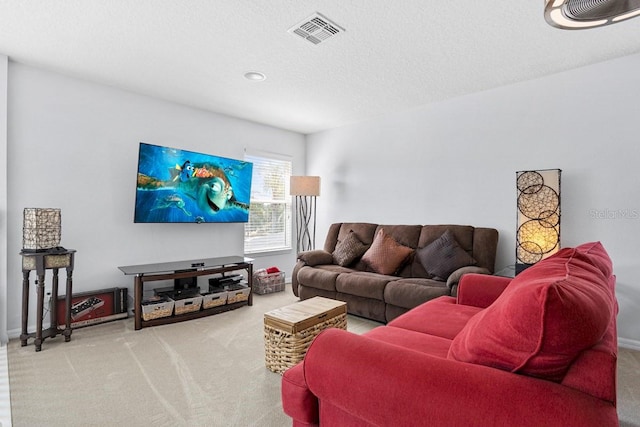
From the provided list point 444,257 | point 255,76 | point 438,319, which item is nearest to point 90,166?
point 255,76

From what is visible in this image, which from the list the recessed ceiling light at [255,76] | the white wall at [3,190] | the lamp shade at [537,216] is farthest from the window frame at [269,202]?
the lamp shade at [537,216]

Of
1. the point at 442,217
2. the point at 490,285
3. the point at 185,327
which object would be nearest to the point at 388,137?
the point at 442,217

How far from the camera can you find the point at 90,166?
3352 millimetres

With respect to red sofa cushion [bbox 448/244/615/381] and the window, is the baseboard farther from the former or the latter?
the window

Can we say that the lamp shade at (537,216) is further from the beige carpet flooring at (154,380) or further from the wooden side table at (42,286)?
the wooden side table at (42,286)

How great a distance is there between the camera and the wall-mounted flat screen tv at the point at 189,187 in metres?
3.51

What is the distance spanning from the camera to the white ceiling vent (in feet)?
7.51

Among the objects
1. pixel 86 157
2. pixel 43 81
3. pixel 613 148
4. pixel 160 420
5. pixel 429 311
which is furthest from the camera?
pixel 86 157

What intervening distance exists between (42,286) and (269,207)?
9.56 feet

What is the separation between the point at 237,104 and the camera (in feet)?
13.2

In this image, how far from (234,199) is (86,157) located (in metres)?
1.63

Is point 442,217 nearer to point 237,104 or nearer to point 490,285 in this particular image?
point 490,285

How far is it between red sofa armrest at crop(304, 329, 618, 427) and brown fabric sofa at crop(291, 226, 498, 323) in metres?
1.99

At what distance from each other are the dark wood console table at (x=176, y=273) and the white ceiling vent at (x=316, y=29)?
247cm
